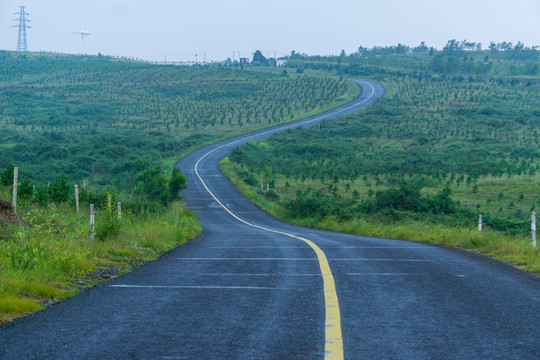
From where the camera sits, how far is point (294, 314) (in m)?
6.16

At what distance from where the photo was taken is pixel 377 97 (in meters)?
110

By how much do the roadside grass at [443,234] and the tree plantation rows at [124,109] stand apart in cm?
2734

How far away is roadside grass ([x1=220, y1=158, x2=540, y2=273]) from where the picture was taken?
1223 cm

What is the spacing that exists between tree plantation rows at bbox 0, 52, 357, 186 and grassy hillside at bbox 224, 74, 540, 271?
561 inches

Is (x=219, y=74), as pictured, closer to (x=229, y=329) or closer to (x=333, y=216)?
(x=333, y=216)

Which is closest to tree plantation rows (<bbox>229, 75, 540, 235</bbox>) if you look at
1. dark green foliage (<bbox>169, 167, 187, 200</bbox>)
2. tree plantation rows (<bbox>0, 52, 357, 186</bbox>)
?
dark green foliage (<bbox>169, 167, 187, 200</bbox>)

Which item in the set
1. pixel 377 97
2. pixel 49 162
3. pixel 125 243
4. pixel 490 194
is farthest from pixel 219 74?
pixel 125 243

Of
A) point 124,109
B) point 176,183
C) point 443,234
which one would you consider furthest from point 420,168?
point 124,109

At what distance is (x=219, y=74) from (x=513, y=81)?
233 feet

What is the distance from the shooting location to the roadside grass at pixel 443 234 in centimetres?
1223

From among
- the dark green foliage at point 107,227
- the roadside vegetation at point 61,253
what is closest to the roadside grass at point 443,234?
the roadside vegetation at point 61,253

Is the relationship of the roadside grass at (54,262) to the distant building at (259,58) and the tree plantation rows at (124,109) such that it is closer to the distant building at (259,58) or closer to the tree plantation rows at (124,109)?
the tree plantation rows at (124,109)

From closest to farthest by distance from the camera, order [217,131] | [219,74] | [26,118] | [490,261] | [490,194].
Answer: [490,261]
[490,194]
[217,131]
[26,118]
[219,74]

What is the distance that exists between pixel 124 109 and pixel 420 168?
7213 centimetres
